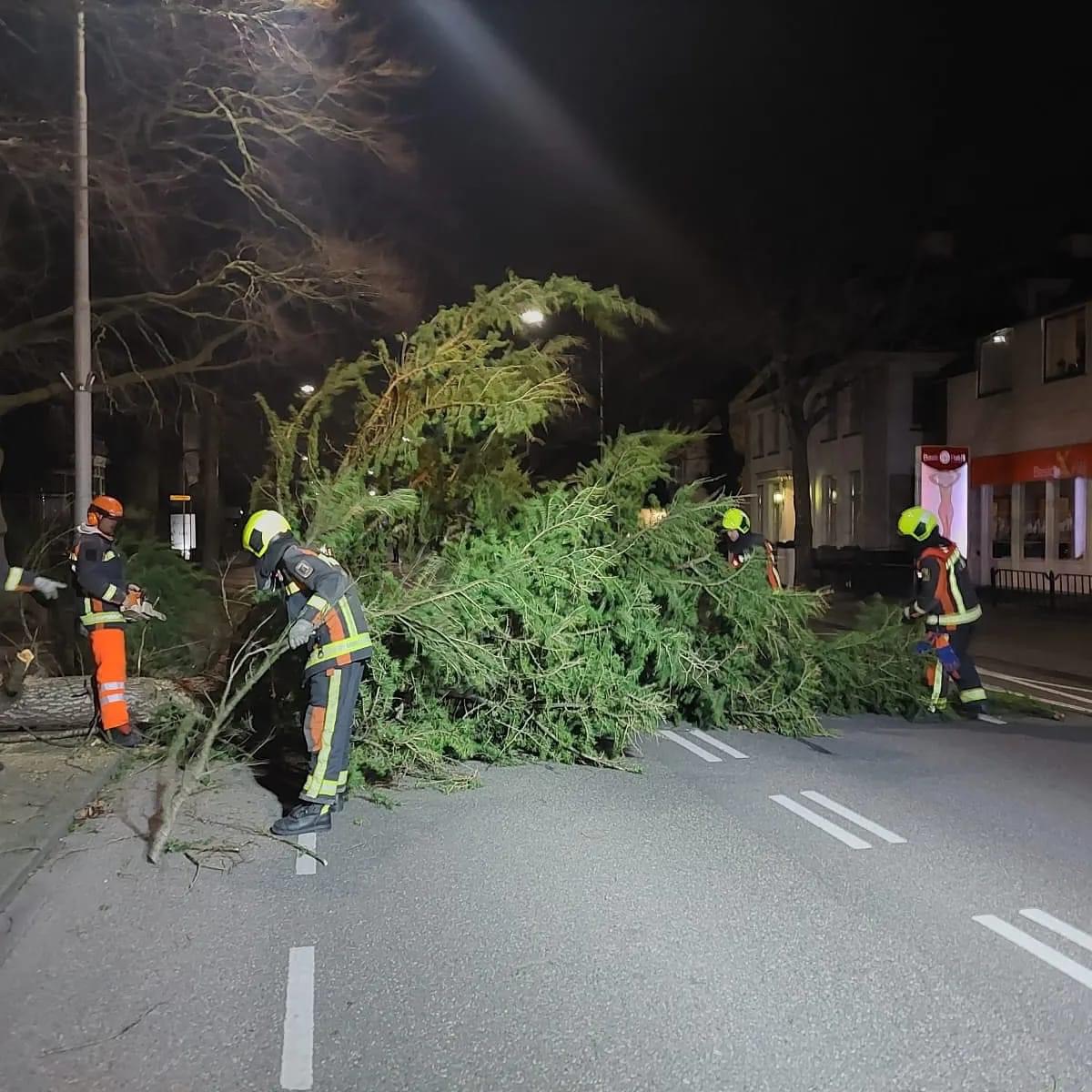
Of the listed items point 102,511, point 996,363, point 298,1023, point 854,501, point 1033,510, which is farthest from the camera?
point 854,501

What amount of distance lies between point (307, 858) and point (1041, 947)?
3.65 meters

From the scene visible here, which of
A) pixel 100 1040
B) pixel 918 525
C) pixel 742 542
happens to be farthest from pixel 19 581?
pixel 918 525

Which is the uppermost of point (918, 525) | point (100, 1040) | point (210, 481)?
point (210, 481)

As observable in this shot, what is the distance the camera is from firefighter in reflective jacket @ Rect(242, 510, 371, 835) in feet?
20.7

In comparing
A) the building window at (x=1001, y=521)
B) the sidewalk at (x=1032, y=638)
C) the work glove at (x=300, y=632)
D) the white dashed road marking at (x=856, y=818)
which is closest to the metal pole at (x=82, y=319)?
the work glove at (x=300, y=632)

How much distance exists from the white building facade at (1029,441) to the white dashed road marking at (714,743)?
1663 centimetres

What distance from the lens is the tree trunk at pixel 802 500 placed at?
31.8 meters

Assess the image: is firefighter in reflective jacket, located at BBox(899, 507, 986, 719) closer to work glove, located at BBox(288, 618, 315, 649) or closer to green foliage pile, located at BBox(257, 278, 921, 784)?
green foliage pile, located at BBox(257, 278, 921, 784)

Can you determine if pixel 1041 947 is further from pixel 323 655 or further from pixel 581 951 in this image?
pixel 323 655

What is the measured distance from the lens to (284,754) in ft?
27.4

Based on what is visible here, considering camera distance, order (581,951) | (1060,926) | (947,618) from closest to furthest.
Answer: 1. (581,951)
2. (1060,926)
3. (947,618)

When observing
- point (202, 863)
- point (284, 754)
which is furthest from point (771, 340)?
point (202, 863)

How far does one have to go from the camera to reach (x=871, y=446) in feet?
109

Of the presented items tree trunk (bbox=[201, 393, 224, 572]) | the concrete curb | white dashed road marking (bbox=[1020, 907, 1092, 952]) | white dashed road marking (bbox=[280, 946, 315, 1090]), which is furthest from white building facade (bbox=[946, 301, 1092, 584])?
white dashed road marking (bbox=[280, 946, 315, 1090])
